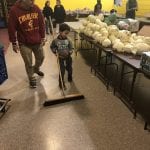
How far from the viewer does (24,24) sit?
11.0ft

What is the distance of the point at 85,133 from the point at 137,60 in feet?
3.88

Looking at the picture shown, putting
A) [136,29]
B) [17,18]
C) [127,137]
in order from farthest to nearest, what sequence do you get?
[136,29], [17,18], [127,137]

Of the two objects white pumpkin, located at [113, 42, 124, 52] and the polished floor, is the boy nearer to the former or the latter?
the polished floor

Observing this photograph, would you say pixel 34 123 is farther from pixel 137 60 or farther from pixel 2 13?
pixel 2 13

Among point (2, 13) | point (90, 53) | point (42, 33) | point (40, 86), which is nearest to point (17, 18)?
point (42, 33)

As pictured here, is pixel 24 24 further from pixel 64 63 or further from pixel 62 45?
pixel 64 63

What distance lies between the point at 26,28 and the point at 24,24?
0.07 metres

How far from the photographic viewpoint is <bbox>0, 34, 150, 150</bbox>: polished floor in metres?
2.33

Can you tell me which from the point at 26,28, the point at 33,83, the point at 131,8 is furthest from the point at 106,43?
the point at 131,8

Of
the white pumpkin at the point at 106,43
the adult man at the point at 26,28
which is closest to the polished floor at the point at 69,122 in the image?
the adult man at the point at 26,28

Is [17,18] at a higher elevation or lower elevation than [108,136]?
higher

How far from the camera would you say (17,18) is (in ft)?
10.8

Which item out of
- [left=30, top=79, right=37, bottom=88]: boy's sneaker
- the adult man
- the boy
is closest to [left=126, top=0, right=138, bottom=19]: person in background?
the boy

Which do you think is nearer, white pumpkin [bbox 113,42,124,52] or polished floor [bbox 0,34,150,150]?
polished floor [bbox 0,34,150,150]
